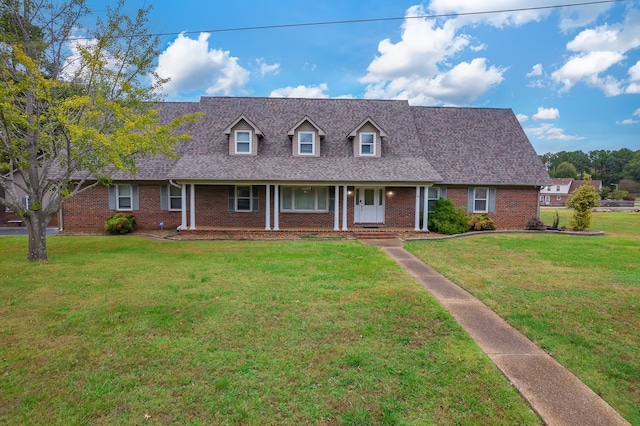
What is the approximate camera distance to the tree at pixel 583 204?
17.3 m

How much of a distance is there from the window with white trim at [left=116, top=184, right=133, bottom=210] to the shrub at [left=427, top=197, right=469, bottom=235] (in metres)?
15.2

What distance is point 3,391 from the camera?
3494mm

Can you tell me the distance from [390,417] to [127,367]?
3.02 meters

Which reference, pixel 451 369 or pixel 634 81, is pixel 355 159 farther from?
pixel 634 81

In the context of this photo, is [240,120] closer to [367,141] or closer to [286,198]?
[286,198]

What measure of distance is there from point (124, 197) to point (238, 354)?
16.2 m

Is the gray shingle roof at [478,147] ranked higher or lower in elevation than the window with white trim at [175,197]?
higher

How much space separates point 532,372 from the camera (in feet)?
12.9

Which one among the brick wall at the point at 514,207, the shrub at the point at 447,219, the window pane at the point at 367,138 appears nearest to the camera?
the shrub at the point at 447,219

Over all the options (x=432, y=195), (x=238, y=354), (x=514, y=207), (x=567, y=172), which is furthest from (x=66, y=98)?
(x=567, y=172)

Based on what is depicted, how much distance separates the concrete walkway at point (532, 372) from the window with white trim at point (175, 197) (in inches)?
574

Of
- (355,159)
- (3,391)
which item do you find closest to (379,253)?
(355,159)

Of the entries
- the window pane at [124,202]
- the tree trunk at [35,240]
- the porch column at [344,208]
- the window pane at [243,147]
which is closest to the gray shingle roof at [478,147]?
the porch column at [344,208]

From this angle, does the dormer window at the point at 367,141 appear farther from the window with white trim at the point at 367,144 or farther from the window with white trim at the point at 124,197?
the window with white trim at the point at 124,197
